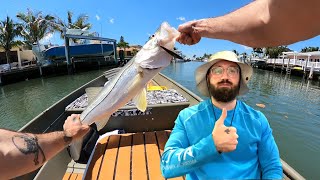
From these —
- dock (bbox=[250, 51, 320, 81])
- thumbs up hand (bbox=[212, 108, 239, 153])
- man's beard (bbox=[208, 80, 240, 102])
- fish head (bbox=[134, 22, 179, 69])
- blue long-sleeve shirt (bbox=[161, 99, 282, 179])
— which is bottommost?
dock (bbox=[250, 51, 320, 81])

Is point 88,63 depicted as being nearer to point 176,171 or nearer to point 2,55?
point 2,55

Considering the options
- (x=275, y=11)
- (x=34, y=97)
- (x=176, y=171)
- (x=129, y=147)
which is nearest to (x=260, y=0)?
(x=275, y=11)

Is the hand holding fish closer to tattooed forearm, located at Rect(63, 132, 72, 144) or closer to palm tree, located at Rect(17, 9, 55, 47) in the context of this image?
tattooed forearm, located at Rect(63, 132, 72, 144)

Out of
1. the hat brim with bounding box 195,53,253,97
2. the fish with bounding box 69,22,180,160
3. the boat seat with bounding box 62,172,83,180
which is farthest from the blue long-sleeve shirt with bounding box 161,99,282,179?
the boat seat with bounding box 62,172,83,180

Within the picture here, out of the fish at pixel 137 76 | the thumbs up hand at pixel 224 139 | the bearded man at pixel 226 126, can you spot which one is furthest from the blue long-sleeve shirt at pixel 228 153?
the fish at pixel 137 76

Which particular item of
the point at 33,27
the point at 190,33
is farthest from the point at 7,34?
the point at 190,33

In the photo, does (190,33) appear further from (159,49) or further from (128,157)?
(128,157)

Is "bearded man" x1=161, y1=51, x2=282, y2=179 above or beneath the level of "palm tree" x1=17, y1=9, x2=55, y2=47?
beneath

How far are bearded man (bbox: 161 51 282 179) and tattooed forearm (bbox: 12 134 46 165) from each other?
103 cm

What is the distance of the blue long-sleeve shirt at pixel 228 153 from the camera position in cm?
218

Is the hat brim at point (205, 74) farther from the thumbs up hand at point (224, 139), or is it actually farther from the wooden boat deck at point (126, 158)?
the wooden boat deck at point (126, 158)

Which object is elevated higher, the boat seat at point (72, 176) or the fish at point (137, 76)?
the fish at point (137, 76)

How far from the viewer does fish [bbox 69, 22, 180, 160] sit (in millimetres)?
1687

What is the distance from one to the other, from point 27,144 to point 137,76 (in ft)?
3.02
